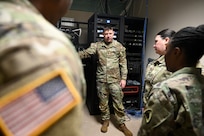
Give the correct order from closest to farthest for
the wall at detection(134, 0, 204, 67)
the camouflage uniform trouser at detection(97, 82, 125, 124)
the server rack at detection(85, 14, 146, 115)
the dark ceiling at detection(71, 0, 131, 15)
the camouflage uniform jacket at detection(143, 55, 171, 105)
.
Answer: the camouflage uniform jacket at detection(143, 55, 171, 105) < the wall at detection(134, 0, 204, 67) < the camouflage uniform trouser at detection(97, 82, 125, 124) < the server rack at detection(85, 14, 146, 115) < the dark ceiling at detection(71, 0, 131, 15)

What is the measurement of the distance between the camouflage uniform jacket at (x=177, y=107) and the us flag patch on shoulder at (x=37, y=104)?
2.33ft

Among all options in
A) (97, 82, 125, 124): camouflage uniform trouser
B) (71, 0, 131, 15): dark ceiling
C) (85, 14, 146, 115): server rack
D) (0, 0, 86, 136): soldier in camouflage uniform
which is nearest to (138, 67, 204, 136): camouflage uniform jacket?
(0, 0, 86, 136): soldier in camouflage uniform

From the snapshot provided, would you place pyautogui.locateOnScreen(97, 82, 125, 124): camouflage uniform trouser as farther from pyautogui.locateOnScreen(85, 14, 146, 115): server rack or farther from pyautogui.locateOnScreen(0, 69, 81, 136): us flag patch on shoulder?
pyautogui.locateOnScreen(0, 69, 81, 136): us flag patch on shoulder

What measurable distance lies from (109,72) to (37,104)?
2940 mm

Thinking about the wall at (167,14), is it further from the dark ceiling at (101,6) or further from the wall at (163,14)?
the dark ceiling at (101,6)

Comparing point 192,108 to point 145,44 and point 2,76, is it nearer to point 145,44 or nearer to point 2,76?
point 2,76

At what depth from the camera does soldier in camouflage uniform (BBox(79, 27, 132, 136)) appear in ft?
10.7

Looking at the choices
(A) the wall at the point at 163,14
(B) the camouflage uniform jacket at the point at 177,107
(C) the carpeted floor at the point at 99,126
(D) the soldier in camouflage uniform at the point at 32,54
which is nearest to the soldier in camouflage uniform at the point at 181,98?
(B) the camouflage uniform jacket at the point at 177,107

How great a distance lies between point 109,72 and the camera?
10.8 feet

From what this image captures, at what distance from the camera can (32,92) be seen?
372 millimetres

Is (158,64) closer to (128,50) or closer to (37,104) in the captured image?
(128,50)

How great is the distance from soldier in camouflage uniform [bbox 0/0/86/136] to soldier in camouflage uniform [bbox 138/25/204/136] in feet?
2.15

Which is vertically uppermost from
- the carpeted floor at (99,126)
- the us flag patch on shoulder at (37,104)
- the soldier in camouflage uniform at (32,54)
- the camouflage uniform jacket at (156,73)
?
the soldier in camouflage uniform at (32,54)

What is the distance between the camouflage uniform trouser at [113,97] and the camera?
3.24 metres
